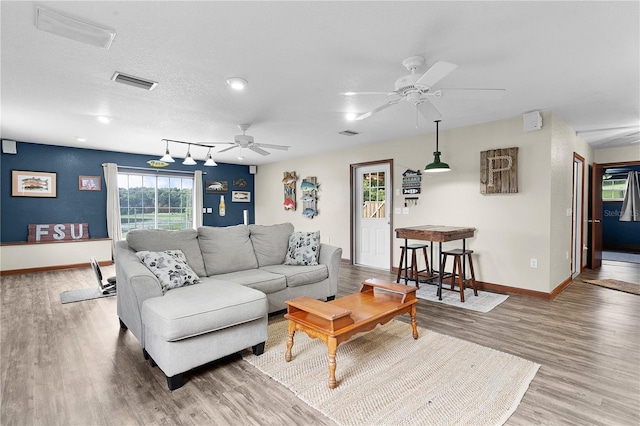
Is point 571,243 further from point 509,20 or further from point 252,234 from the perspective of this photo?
point 252,234

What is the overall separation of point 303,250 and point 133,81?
97.2 inches

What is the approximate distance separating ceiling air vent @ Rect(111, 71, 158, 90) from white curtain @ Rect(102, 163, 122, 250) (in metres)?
4.48

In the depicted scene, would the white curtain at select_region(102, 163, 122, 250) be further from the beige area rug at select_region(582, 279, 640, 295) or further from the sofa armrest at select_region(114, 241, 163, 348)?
the beige area rug at select_region(582, 279, 640, 295)

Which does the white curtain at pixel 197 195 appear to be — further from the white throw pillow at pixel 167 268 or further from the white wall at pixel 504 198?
the white throw pillow at pixel 167 268

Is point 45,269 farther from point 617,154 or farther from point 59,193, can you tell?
point 617,154

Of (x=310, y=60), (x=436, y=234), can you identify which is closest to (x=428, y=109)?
(x=310, y=60)

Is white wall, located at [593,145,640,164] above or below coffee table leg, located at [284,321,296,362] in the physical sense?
above

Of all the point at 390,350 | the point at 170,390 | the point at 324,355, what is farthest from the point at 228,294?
the point at 390,350

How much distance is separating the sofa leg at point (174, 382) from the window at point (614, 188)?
11.0 meters

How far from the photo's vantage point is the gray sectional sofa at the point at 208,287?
2180mm

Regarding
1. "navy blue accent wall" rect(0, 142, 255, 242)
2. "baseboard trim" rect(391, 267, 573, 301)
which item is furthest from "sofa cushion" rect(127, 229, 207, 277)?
"navy blue accent wall" rect(0, 142, 255, 242)

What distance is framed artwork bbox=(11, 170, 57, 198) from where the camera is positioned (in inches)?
233

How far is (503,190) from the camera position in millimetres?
4348

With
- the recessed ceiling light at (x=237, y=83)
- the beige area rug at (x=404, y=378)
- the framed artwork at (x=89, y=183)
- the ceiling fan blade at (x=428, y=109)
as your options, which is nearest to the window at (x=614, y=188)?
the ceiling fan blade at (x=428, y=109)
